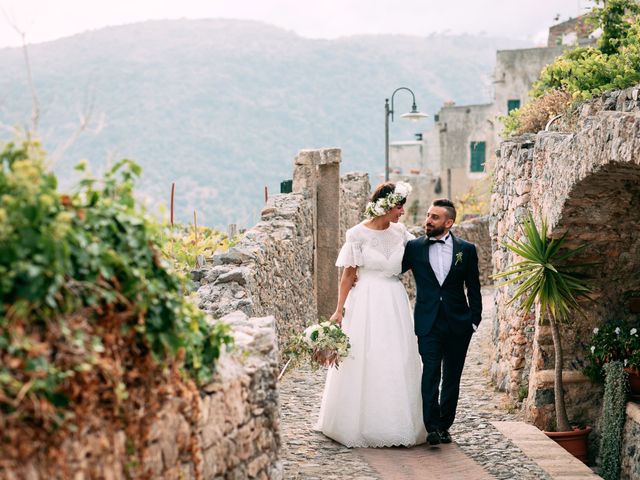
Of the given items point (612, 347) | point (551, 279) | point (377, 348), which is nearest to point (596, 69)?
point (612, 347)

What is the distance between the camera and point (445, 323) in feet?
23.1

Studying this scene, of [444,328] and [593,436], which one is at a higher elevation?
[444,328]

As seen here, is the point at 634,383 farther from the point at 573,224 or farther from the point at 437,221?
the point at 437,221

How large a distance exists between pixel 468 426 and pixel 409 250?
1739 millimetres

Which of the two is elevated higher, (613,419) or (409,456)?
(409,456)

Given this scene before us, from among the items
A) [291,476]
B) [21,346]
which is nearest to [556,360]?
[291,476]

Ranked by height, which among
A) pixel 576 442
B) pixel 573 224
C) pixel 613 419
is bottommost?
pixel 576 442

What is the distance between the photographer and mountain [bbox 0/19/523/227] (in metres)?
75.0

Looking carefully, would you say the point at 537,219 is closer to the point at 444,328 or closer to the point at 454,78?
the point at 444,328

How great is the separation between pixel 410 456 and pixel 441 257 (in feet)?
4.66

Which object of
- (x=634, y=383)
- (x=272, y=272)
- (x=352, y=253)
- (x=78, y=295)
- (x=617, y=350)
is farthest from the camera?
(x=272, y=272)

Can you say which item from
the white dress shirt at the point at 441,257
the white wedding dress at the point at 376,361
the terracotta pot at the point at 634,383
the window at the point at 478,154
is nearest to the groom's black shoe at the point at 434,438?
the white wedding dress at the point at 376,361

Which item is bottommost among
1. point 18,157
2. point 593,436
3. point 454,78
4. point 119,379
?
point 593,436

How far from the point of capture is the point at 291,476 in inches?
245
